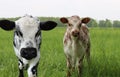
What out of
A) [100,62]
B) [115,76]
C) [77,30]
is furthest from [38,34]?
[100,62]

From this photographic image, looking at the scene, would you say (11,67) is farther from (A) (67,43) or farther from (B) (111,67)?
(B) (111,67)

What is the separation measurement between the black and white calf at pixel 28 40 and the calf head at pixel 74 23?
179cm

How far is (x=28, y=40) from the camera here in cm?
472

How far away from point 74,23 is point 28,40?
98.2 inches

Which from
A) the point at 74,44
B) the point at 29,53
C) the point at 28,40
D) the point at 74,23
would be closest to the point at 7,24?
the point at 28,40

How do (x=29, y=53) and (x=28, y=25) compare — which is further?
(x=28, y=25)

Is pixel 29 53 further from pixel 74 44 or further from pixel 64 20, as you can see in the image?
pixel 64 20

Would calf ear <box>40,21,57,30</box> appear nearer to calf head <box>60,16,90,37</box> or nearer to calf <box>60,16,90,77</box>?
calf head <box>60,16,90,37</box>

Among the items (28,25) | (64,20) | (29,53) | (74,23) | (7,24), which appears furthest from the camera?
(64,20)

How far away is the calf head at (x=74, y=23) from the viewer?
677cm

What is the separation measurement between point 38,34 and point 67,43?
2.52 m

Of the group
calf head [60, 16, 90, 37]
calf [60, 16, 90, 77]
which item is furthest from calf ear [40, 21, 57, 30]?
calf [60, 16, 90, 77]

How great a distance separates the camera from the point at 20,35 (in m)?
4.83

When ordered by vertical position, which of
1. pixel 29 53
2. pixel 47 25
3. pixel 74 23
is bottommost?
pixel 74 23
